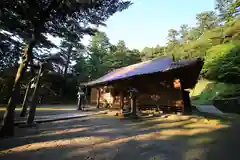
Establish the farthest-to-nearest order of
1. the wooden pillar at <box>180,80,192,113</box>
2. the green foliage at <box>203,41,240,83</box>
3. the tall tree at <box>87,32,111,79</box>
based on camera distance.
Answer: the tall tree at <box>87,32,111,79</box> < the green foliage at <box>203,41,240,83</box> < the wooden pillar at <box>180,80,192,113</box>

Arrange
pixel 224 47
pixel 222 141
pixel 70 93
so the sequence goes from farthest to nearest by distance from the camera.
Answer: pixel 70 93 → pixel 224 47 → pixel 222 141

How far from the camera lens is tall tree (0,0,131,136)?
248 inches

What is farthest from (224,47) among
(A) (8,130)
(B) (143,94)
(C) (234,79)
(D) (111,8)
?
(A) (8,130)

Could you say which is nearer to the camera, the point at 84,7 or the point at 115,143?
the point at 115,143

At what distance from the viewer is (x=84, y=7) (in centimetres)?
662

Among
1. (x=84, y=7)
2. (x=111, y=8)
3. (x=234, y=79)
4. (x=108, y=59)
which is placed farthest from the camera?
(x=108, y=59)

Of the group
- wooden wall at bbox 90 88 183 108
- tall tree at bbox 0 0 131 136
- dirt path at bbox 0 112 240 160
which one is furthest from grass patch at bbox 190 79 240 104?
tall tree at bbox 0 0 131 136

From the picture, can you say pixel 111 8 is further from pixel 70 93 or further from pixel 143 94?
pixel 70 93

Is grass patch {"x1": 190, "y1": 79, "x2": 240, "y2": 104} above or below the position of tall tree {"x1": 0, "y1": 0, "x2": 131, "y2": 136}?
below

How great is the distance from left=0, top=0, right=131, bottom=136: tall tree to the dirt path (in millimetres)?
1456

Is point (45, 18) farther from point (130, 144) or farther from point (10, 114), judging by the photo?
point (130, 144)

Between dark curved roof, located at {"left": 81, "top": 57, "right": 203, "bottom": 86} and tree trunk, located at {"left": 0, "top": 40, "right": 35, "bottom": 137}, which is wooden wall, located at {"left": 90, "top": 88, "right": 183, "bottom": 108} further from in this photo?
tree trunk, located at {"left": 0, "top": 40, "right": 35, "bottom": 137}

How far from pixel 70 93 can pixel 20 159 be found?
73.4ft

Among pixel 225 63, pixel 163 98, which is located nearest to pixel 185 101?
pixel 163 98
